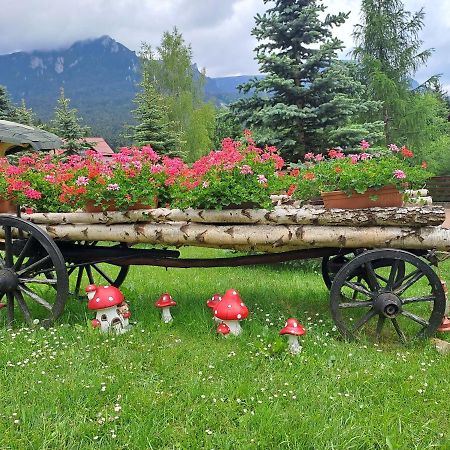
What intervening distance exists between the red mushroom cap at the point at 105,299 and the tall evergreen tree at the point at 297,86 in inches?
193

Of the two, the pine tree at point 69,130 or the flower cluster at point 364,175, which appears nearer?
the flower cluster at point 364,175

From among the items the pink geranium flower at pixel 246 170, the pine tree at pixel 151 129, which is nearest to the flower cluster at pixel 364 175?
the pink geranium flower at pixel 246 170

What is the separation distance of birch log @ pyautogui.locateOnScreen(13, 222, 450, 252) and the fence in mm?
18302

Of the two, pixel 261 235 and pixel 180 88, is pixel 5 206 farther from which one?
pixel 180 88

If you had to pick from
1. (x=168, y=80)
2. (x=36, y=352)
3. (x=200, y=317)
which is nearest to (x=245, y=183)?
(x=200, y=317)

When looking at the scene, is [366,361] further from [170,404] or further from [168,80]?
[168,80]

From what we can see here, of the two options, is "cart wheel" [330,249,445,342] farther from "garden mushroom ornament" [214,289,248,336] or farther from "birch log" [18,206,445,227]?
"garden mushroom ornament" [214,289,248,336]

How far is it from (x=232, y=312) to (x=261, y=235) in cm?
66

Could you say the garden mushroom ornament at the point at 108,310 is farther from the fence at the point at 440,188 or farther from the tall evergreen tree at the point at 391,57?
the fence at the point at 440,188

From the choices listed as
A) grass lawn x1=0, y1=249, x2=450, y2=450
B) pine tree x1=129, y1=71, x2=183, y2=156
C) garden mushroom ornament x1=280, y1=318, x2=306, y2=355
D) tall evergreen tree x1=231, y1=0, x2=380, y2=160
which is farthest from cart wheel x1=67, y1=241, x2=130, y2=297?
pine tree x1=129, y1=71, x2=183, y2=156

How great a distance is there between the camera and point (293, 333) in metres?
3.22

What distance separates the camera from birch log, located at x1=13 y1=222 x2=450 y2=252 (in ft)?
10.8

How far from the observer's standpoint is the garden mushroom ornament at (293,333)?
3.24 metres

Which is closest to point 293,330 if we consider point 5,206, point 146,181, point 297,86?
point 146,181
